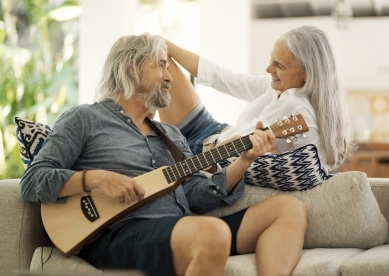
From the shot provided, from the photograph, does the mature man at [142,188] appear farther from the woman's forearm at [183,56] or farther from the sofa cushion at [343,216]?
the woman's forearm at [183,56]

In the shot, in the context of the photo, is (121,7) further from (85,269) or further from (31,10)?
(85,269)

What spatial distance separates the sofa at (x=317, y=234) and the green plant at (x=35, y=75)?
3218 millimetres

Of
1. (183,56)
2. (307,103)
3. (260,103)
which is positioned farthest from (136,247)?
(183,56)

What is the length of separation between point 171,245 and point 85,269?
0.31m

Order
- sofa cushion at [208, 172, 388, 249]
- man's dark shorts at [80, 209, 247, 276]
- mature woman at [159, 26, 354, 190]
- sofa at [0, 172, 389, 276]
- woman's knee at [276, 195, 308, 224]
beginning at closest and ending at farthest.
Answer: man's dark shorts at [80, 209, 247, 276] < sofa at [0, 172, 389, 276] < woman's knee at [276, 195, 308, 224] < sofa cushion at [208, 172, 388, 249] < mature woman at [159, 26, 354, 190]

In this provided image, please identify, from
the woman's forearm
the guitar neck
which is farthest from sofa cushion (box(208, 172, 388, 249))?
the woman's forearm

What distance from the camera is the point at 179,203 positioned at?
2301 millimetres

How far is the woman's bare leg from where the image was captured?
296cm

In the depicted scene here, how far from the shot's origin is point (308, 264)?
2.08 meters

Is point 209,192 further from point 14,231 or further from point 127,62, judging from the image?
point 14,231

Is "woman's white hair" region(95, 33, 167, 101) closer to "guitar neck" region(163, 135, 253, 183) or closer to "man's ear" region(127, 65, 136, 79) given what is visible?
"man's ear" region(127, 65, 136, 79)

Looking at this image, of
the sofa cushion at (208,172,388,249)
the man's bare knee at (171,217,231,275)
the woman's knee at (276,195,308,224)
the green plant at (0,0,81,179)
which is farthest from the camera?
the green plant at (0,0,81,179)

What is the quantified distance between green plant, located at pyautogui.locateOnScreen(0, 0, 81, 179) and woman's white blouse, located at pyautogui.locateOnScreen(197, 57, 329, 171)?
9.07 ft

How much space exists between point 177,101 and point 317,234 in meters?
0.93
